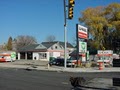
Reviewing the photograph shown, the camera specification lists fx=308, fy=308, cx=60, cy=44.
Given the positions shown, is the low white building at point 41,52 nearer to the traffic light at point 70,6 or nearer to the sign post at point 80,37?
the sign post at point 80,37

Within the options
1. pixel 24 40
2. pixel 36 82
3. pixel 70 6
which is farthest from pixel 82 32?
pixel 24 40

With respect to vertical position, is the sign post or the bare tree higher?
the bare tree

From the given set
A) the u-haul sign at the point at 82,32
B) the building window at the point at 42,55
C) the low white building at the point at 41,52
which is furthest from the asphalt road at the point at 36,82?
the building window at the point at 42,55

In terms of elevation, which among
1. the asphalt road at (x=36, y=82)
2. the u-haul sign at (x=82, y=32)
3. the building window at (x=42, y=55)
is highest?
the u-haul sign at (x=82, y=32)

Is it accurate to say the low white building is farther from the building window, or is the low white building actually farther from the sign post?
the sign post

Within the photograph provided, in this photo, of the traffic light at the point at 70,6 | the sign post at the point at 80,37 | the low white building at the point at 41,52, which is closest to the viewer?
the traffic light at the point at 70,6

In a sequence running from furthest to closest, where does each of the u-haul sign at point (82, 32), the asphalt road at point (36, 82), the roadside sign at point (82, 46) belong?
the u-haul sign at point (82, 32), the roadside sign at point (82, 46), the asphalt road at point (36, 82)

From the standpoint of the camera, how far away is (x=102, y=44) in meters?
77.4

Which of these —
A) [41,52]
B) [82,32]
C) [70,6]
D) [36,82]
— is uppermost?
[70,6]

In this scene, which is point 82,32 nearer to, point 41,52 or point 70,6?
point 70,6

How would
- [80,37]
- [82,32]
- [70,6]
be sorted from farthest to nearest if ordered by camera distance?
1. [82,32]
2. [80,37]
3. [70,6]

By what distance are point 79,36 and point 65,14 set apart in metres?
7.79

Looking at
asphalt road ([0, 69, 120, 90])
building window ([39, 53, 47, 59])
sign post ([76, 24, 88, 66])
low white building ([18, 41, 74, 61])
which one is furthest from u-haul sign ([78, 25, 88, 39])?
building window ([39, 53, 47, 59])

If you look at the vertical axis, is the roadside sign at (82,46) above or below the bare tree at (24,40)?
below
